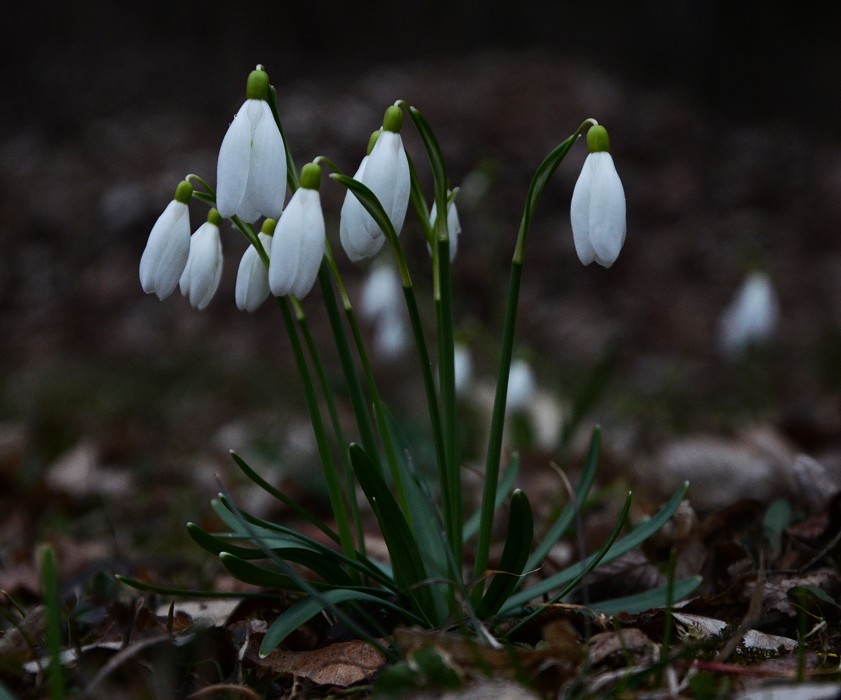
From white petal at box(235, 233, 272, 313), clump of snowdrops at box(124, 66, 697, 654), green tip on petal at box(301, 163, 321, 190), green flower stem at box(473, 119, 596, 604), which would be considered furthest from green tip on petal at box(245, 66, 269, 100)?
green flower stem at box(473, 119, 596, 604)

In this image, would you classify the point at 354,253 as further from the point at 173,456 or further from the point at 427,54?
the point at 427,54

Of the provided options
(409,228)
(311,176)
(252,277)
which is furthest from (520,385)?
(311,176)

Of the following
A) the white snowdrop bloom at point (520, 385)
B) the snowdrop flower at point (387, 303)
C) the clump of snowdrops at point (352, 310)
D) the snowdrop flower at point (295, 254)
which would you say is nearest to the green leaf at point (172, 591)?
the clump of snowdrops at point (352, 310)

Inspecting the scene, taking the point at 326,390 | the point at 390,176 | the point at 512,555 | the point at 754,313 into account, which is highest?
the point at 390,176

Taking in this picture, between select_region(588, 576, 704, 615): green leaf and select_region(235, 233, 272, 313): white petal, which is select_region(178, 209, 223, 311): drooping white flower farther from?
select_region(588, 576, 704, 615): green leaf

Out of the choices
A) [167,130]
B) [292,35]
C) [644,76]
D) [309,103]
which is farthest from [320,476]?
[292,35]

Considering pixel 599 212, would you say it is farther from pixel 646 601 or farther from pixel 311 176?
pixel 646 601

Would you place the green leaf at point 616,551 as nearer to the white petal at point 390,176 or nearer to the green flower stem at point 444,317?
the green flower stem at point 444,317
